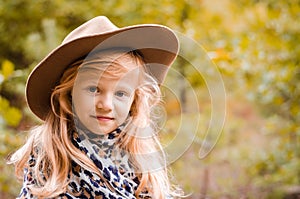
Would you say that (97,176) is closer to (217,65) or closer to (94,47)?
(94,47)

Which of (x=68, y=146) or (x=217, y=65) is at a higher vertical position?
(x=217, y=65)

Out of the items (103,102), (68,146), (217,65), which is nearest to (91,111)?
(103,102)

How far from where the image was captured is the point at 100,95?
5.78 feet

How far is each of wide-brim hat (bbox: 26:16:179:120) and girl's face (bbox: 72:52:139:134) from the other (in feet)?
0.20

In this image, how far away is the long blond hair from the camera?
1.79 metres

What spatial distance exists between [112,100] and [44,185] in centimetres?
34

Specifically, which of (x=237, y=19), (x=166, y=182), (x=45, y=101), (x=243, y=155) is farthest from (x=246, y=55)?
(x=237, y=19)

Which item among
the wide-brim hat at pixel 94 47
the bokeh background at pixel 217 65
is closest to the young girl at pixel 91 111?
the wide-brim hat at pixel 94 47

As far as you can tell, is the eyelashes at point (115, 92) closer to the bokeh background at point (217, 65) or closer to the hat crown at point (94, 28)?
the hat crown at point (94, 28)

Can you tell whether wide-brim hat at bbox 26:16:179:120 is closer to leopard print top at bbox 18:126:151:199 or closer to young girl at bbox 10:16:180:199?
young girl at bbox 10:16:180:199

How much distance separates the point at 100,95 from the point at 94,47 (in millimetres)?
152

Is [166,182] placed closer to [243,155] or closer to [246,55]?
[246,55]

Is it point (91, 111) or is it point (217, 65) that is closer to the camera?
point (91, 111)

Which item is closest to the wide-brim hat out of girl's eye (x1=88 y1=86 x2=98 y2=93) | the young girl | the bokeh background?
the young girl
